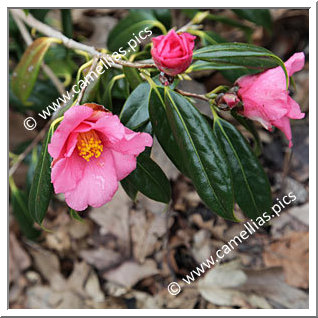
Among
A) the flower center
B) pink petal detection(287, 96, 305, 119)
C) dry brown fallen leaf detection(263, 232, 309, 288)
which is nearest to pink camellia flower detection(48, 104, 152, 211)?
the flower center

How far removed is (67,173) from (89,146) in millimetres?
96

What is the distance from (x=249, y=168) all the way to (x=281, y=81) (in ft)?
1.02

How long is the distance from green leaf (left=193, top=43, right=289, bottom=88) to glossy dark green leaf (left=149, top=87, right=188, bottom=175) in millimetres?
156

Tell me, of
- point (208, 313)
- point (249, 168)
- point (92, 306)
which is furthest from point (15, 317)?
point (249, 168)

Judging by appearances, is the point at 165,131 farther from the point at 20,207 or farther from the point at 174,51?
the point at 20,207

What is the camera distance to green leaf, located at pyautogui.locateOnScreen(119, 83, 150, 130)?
3.30 feet

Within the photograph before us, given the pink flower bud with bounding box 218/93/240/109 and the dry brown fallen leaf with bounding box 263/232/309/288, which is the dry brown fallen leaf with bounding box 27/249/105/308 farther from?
the pink flower bud with bounding box 218/93/240/109

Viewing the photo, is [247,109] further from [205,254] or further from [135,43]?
[205,254]

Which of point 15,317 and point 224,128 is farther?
point 15,317

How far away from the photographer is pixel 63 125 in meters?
0.80

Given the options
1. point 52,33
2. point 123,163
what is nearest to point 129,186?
point 123,163

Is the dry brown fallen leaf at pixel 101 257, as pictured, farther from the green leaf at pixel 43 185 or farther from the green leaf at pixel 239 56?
the green leaf at pixel 239 56

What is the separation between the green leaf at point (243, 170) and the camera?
1104 millimetres

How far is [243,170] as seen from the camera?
1.11m
